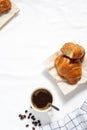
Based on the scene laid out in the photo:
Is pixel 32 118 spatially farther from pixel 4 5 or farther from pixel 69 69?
pixel 4 5

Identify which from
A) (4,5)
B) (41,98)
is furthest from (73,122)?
(4,5)

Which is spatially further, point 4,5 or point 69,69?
point 4,5

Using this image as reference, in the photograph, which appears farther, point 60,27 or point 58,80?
point 60,27

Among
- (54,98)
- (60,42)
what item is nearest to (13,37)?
(60,42)

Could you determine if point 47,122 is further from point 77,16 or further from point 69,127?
point 77,16

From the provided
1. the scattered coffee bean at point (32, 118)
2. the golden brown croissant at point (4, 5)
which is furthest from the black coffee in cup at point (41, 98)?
the golden brown croissant at point (4, 5)

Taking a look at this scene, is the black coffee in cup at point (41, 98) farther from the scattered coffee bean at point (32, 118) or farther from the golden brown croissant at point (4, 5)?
the golden brown croissant at point (4, 5)
